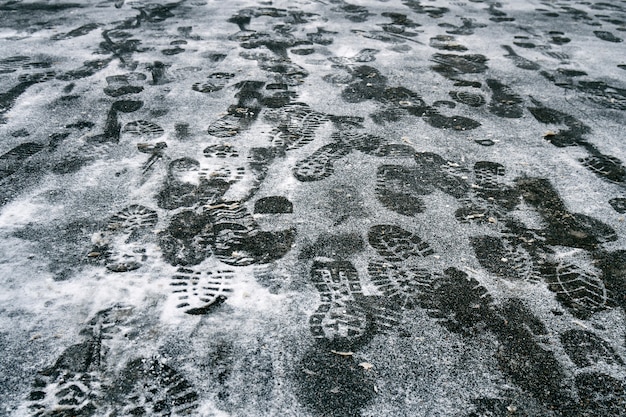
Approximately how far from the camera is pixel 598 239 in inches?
84.4

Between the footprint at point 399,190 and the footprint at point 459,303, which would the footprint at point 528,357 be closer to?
the footprint at point 459,303

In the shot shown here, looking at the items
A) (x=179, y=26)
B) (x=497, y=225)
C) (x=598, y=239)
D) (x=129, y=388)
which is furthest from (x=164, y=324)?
(x=179, y=26)

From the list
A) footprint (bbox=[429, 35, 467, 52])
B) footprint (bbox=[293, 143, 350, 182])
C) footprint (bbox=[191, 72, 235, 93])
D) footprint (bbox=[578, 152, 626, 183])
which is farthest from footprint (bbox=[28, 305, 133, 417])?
footprint (bbox=[429, 35, 467, 52])

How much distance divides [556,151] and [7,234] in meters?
2.93

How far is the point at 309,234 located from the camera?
7.01 ft

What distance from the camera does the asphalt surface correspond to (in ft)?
4.92

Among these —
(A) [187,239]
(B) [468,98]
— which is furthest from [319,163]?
(B) [468,98]

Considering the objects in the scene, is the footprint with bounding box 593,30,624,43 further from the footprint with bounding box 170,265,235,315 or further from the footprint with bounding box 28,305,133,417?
the footprint with bounding box 28,305,133,417

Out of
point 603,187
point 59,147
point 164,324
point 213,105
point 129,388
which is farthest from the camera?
point 213,105

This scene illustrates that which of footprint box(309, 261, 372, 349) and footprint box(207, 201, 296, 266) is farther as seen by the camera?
footprint box(207, 201, 296, 266)

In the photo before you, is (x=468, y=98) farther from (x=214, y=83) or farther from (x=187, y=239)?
(x=187, y=239)

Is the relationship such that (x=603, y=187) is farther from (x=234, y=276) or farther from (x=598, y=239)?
(x=234, y=276)

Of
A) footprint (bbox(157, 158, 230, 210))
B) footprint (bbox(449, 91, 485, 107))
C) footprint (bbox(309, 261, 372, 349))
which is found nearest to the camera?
footprint (bbox(309, 261, 372, 349))

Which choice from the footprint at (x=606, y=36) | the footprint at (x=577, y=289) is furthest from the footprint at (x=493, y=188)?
the footprint at (x=606, y=36)
